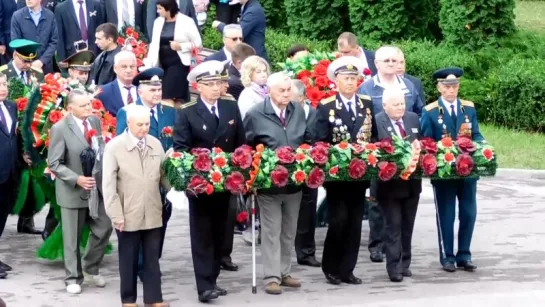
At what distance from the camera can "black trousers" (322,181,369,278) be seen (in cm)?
1188

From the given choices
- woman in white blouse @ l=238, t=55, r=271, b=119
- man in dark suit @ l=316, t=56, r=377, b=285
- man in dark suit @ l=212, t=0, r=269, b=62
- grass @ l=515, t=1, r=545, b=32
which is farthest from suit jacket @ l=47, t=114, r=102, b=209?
grass @ l=515, t=1, r=545, b=32

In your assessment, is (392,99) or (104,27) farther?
(104,27)

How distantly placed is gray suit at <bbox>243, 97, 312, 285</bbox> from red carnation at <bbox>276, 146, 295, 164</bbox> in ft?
0.74

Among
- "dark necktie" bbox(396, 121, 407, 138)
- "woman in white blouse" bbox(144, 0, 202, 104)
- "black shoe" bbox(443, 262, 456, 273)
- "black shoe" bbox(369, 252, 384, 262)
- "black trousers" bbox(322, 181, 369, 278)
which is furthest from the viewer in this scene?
"woman in white blouse" bbox(144, 0, 202, 104)

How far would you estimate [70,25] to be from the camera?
56.0 ft

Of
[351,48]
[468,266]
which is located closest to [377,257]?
[468,266]

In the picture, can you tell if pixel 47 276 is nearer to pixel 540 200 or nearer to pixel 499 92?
pixel 540 200

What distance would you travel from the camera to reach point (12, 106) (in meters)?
12.3

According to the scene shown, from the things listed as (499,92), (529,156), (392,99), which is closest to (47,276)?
(392,99)

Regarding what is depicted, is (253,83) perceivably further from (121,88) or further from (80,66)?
(80,66)

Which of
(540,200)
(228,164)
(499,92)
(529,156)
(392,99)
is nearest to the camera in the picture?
(228,164)

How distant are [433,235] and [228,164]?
373 cm

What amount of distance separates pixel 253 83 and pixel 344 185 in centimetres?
139

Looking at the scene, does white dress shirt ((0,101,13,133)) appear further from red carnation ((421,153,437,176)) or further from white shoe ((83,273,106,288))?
red carnation ((421,153,437,176))
